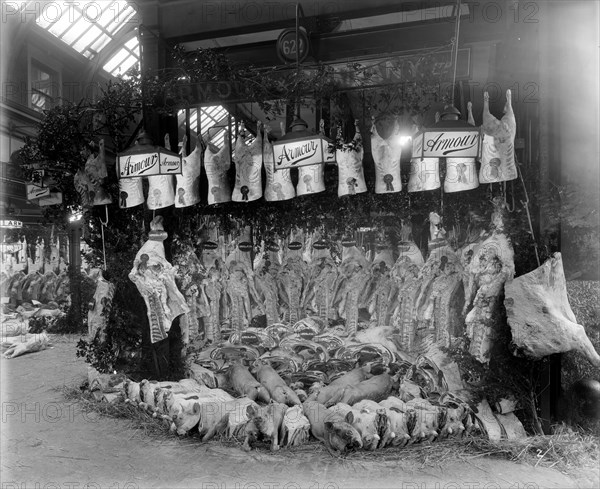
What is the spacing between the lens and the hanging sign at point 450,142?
12.1 feet

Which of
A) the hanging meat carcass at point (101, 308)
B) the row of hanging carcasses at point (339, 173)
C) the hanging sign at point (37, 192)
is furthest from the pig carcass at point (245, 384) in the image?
the hanging sign at point (37, 192)

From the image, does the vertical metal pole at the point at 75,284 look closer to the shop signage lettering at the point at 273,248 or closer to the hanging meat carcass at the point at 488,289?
the shop signage lettering at the point at 273,248

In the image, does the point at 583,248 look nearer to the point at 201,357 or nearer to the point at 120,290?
the point at 201,357

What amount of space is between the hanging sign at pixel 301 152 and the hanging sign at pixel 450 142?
87cm

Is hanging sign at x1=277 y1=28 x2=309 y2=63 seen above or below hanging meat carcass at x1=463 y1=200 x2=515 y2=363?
above

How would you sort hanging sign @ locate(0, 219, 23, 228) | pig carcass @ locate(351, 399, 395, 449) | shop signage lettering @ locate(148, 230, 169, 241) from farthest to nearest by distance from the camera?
hanging sign @ locate(0, 219, 23, 228) < shop signage lettering @ locate(148, 230, 169, 241) < pig carcass @ locate(351, 399, 395, 449)

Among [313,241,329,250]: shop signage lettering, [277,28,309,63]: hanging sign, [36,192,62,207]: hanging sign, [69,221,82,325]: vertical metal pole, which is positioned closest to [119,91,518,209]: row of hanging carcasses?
[313,241,329,250]: shop signage lettering

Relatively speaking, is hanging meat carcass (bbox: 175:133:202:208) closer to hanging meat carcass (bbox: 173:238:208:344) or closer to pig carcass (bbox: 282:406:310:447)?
hanging meat carcass (bbox: 173:238:208:344)

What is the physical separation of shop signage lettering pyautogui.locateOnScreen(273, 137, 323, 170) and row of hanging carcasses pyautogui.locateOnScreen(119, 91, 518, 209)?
73 cm

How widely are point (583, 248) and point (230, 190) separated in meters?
3.72

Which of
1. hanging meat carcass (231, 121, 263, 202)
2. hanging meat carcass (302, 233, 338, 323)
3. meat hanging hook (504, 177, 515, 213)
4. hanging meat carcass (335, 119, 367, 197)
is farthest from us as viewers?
hanging meat carcass (302, 233, 338, 323)

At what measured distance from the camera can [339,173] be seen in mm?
4719

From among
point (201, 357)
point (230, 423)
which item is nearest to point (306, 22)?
point (201, 357)

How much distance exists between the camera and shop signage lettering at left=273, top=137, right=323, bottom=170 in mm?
3920
